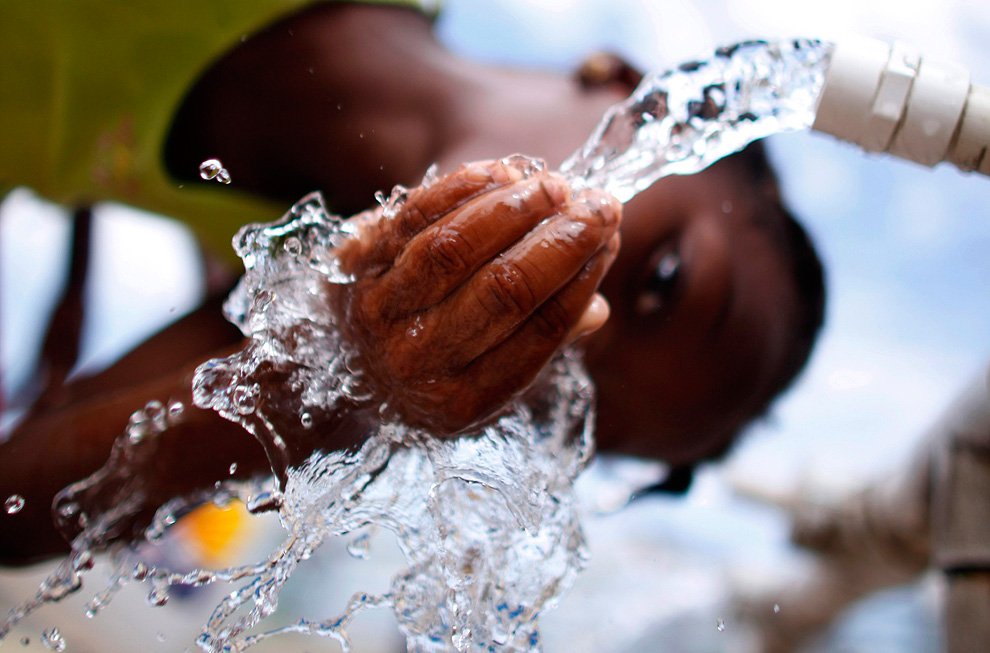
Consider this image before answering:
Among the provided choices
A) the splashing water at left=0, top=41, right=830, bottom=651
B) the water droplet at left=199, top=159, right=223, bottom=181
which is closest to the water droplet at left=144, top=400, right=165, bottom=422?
the splashing water at left=0, top=41, right=830, bottom=651

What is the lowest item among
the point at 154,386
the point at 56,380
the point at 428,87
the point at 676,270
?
the point at 56,380

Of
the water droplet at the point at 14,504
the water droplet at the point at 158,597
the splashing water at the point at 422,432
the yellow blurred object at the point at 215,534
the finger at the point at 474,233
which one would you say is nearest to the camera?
the finger at the point at 474,233

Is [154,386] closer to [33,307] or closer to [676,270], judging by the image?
[676,270]

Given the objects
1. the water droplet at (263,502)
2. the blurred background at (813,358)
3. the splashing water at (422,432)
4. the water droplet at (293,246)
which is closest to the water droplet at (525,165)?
the splashing water at (422,432)

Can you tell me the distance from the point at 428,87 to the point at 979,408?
627 millimetres

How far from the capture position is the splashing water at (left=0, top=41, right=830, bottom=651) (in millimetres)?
441

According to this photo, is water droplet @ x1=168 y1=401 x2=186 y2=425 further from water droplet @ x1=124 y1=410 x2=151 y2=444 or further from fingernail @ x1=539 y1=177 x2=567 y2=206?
fingernail @ x1=539 y1=177 x2=567 y2=206

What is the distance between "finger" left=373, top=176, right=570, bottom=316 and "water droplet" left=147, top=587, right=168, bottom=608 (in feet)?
1.72

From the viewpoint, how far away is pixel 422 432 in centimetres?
44

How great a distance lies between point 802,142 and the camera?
2.79 feet

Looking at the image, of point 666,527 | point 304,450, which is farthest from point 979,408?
point 304,450

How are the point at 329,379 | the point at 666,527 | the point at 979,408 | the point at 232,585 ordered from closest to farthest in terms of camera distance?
Answer: 1. the point at 329,379
2. the point at 979,408
3. the point at 232,585
4. the point at 666,527

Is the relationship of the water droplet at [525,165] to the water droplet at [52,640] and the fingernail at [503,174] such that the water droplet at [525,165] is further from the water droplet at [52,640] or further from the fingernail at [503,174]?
the water droplet at [52,640]

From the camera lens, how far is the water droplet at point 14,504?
21.6 inches
